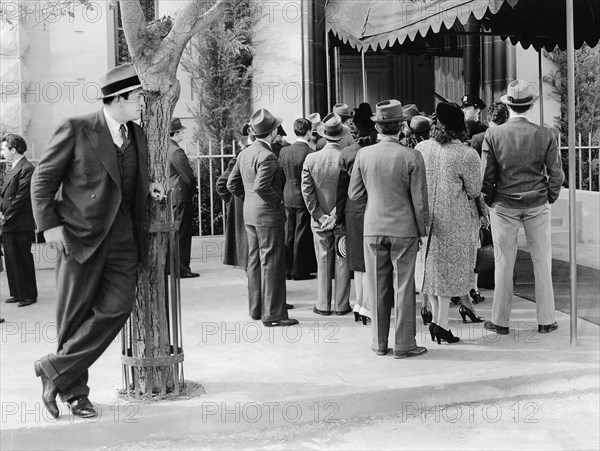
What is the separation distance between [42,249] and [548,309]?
7.41 metres

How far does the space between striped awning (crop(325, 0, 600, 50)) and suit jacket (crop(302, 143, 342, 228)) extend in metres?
2.04

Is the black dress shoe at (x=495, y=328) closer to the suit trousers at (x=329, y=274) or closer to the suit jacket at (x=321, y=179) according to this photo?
the suit trousers at (x=329, y=274)

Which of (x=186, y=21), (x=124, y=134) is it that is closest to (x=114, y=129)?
(x=124, y=134)

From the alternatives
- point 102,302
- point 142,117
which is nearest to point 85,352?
point 102,302

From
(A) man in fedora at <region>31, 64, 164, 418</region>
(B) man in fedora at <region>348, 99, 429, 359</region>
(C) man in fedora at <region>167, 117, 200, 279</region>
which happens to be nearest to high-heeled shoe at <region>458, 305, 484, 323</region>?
(B) man in fedora at <region>348, 99, 429, 359</region>

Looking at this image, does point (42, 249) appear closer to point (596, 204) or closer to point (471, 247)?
point (471, 247)

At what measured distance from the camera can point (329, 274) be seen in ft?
28.5

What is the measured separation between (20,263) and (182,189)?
2315mm

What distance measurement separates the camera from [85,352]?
17.7ft

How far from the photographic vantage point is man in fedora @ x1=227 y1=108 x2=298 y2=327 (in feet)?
26.3

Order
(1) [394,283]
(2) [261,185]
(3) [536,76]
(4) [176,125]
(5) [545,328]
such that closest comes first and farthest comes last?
(1) [394,283]
(5) [545,328]
(2) [261,185]
(4) [176,125]
(3) [536,76]

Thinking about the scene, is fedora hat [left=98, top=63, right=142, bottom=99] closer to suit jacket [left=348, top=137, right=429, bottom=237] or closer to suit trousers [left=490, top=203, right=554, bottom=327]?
suit jacket [left=348, top=137, right=429, bottom=237]

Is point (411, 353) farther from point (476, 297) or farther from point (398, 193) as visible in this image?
point (476, 297)

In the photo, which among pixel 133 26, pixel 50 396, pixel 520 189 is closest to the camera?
pixel 50 396
